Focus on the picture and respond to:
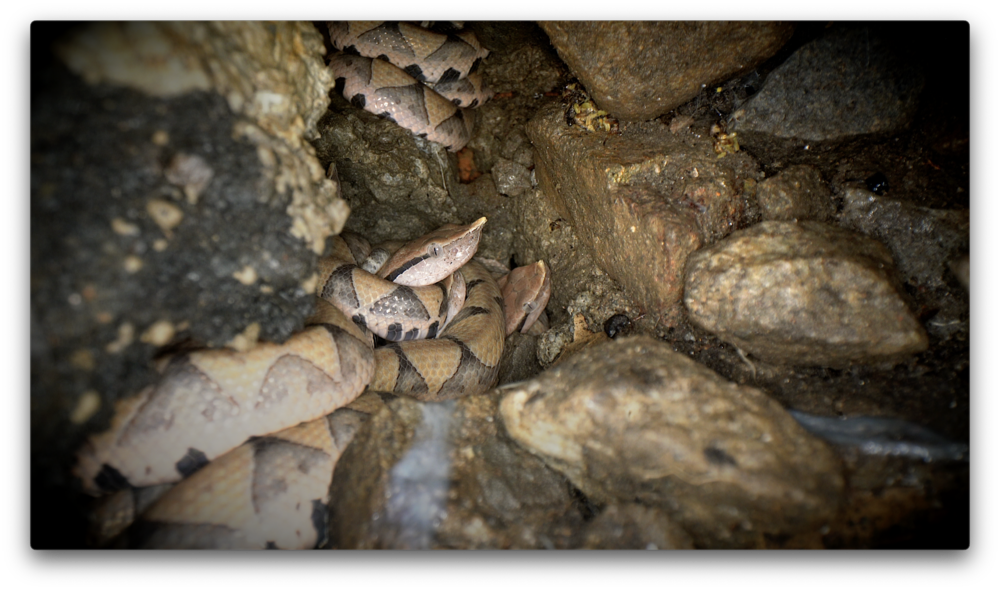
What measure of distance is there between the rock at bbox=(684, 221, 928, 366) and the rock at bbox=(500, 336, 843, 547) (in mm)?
409

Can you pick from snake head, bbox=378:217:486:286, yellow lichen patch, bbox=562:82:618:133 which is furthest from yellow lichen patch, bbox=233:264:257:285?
yellow lichen patch, bbox=562:82:618:133

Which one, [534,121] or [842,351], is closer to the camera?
[842,351]

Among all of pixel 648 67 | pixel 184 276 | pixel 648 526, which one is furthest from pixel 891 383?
pixel 184 276

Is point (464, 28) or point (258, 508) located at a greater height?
point (464, 28)

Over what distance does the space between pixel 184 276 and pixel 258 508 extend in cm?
112

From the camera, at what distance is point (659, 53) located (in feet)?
8.50

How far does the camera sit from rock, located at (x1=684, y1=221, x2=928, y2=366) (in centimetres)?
210

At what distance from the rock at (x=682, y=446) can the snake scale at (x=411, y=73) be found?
103 inches

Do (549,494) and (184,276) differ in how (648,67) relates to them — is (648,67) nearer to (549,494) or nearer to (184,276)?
(549,494)

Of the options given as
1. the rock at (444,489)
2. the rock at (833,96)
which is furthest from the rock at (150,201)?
the rock at (833,96)

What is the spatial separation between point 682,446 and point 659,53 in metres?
2.11

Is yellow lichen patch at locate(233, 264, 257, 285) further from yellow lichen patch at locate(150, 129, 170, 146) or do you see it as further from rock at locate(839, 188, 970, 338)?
rock at locate(839, 188, 970, 338)

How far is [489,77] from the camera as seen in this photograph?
13.2 ft

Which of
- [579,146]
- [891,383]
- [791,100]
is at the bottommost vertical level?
[891,383]
